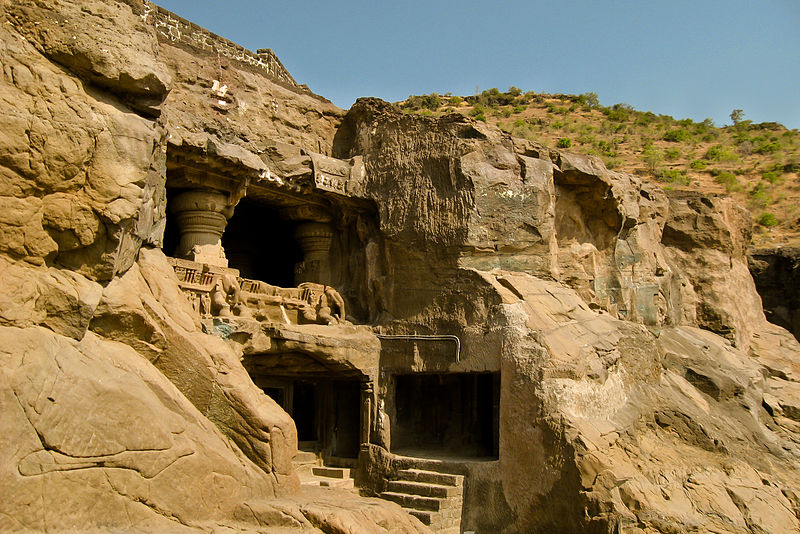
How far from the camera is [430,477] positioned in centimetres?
1119

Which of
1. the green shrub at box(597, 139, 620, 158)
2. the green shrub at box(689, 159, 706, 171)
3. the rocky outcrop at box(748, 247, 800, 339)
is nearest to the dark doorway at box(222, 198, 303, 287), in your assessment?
the rocky outcrop at box(748, 247, 800, 339)

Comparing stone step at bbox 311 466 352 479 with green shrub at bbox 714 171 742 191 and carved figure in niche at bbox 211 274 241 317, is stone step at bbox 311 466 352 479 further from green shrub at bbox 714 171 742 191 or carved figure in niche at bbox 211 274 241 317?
green shrub at bbox 714 171 742 191

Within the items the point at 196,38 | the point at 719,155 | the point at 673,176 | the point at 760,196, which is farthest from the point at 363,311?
the point at 719,155

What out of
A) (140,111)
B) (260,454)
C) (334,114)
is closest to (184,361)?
(260,454)

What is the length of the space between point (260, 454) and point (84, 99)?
4189 millimetres

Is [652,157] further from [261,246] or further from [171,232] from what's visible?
[171,232]

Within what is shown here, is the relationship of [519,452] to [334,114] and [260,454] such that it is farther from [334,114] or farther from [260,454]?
[334,114]

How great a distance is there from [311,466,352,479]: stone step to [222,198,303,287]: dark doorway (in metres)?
4.01

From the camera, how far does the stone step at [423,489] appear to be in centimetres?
1072

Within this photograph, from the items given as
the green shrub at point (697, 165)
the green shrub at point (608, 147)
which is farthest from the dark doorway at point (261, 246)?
the green shrub at point (697, 165)

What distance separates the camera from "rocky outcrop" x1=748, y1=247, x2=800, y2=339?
1930 cm

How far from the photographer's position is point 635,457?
34.1 feet

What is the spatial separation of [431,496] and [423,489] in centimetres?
19

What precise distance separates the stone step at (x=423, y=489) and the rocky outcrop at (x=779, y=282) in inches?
488
